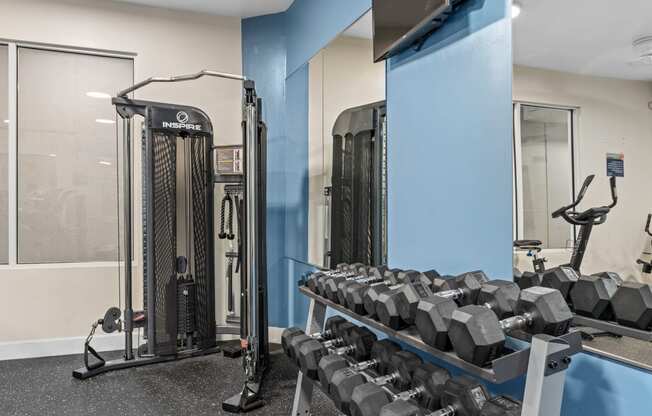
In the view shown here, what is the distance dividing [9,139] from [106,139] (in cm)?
67

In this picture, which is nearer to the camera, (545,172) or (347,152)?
(545,172)

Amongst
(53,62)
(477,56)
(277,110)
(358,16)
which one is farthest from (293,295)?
(53,62)

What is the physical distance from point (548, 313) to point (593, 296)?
256 mm

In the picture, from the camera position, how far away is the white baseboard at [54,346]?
3150mm

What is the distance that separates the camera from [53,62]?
3393 millimetres

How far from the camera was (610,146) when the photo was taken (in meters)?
1.20

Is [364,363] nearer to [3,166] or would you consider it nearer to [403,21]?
[403,21]

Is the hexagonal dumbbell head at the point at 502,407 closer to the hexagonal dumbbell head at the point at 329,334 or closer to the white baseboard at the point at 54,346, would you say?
the hexagonal dumbbell head at the point at 329,334

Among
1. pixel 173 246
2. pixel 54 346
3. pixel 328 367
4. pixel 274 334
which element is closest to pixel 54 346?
pixel 54 346

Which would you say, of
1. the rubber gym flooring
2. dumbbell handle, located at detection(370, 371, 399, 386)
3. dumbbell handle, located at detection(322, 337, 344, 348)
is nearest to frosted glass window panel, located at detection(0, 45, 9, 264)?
the rubber gym flooring

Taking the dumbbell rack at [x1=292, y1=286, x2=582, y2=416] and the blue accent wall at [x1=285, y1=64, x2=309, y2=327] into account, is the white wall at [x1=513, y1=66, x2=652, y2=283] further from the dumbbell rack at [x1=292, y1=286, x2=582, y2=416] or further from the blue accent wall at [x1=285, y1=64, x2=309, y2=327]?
the blue accent wall at [x1=285, y1=64, x2=309, y2=327]

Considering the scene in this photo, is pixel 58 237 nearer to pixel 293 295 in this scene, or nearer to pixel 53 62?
pixel 53 62

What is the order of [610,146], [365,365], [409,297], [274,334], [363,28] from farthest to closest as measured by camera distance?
[274,334]
[363,28]
[365,365]
[409,297]
[610,146]

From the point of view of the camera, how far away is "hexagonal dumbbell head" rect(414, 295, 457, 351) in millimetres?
1116
